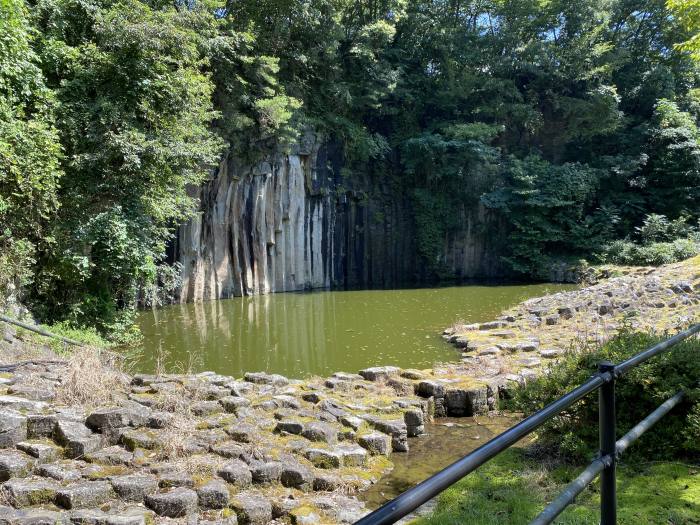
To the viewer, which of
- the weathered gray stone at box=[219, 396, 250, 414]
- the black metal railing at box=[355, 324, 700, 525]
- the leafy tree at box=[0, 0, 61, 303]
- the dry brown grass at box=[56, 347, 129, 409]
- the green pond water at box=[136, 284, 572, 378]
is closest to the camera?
the black metal railing at box=[355, 324, 700, 525]

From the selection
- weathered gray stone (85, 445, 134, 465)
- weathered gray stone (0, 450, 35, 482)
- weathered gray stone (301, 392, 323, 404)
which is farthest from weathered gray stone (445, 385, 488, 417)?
weathered gray stone (0, 450, 35, 482)

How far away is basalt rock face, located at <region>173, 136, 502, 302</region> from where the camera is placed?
19.5 m

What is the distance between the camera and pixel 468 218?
27.1m

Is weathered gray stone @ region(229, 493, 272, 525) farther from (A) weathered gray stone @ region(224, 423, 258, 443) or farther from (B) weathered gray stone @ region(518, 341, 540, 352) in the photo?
(B) weathered gray stone @ region(518, 341, 540, 352)

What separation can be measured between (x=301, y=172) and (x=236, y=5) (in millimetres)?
6611

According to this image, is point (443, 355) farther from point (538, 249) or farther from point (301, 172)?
point (538, 249)

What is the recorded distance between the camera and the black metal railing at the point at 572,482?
1.11 meters

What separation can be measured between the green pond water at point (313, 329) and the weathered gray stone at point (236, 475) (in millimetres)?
3692

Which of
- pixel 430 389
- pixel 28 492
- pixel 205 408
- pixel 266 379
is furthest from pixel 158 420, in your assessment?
pixel 430 389

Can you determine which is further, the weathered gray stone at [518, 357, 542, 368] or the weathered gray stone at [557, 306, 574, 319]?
the weathered gray stone at [557, 306, 574, 319]

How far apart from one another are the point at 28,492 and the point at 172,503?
1.00 metres

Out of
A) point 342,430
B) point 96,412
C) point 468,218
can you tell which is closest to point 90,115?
point 96,412

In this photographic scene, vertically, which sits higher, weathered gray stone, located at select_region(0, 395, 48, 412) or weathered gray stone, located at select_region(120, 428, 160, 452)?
weathered gray stone, located at select_region(0, 395, 48, 412)

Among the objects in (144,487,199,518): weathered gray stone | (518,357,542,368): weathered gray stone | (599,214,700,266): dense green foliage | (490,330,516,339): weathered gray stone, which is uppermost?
(599,214,700,266): dense green foliage
